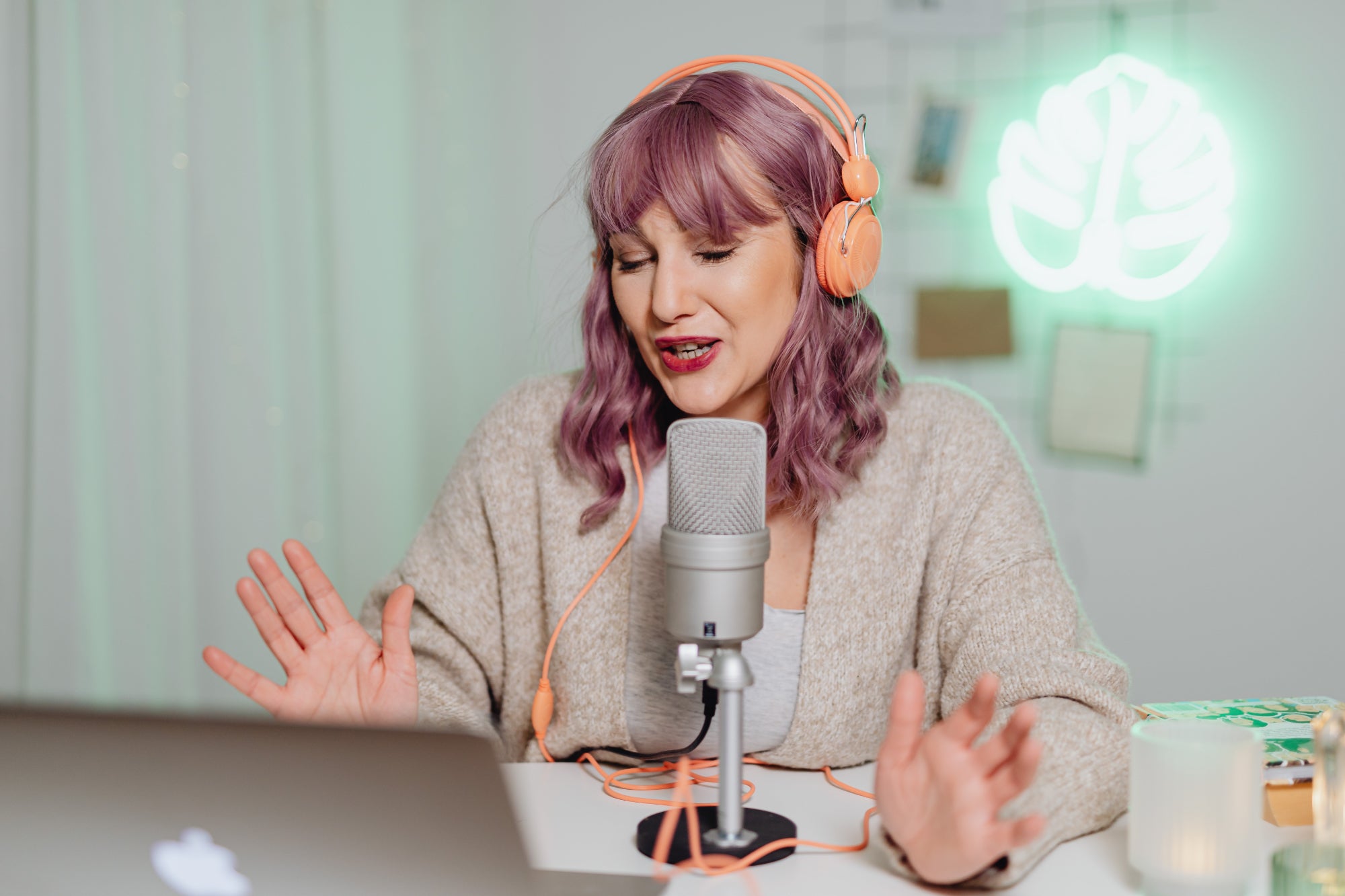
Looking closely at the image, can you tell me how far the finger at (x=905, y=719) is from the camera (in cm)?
85

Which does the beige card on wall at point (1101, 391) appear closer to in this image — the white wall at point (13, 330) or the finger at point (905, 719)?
the finger at point (905, 719)

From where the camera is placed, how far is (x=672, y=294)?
1188mm

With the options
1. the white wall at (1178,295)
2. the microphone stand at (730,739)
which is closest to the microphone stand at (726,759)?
the microphone stand at (730,739)

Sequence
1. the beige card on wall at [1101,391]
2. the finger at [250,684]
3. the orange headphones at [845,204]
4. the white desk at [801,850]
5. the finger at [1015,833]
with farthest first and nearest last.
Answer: the beige card on wall at [1101,391], the orange headphones at [845,204], the finger at [250,684], the white desk at [801,850], the finger at [1015,833]

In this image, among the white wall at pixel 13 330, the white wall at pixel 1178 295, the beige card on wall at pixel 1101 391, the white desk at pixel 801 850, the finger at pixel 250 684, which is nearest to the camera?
the white desk at pixel 801 850

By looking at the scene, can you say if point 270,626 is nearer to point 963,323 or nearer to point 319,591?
point 319,591

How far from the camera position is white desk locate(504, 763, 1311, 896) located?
2.87 ft

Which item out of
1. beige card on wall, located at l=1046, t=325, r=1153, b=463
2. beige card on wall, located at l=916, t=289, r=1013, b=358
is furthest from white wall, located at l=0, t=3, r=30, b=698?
beige card on wall, located at l=1046, t=325, r=1153, b=463

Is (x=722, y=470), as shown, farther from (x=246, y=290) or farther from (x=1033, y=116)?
(x=1033, y=116)

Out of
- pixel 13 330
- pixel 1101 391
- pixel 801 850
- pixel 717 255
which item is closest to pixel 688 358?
pixel 717 255

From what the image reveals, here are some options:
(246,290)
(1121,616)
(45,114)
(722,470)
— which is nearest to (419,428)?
(246,290)

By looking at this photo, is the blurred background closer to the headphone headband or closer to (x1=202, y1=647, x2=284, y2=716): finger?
the headphone headband

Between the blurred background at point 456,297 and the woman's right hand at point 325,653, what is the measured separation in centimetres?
60

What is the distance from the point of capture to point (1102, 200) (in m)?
2.32
